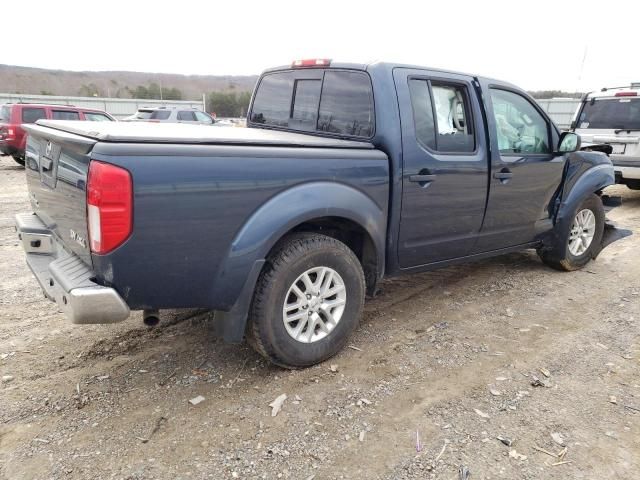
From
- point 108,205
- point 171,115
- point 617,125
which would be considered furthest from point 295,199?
point 171,115

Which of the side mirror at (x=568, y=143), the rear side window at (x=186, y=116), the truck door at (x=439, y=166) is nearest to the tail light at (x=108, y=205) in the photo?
the truck door at (x=439, y=166)

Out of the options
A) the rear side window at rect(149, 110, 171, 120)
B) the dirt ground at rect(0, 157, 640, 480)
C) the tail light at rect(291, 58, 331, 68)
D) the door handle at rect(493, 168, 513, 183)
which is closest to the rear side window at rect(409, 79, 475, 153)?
the door handle at rect(493, 168, 513, 183)

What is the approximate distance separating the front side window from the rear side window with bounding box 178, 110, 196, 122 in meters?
15.7

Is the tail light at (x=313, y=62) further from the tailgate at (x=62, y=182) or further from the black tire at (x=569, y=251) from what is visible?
the black tire at (x=569, y=251)

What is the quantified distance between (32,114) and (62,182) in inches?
502

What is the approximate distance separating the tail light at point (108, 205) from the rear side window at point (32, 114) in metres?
13.0

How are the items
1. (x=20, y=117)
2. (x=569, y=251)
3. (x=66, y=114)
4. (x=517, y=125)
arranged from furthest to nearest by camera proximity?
(x=66, y=114) → (x=20, y=117) → (x=569, y=251) → (x=517, y=125)

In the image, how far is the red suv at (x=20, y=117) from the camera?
1234 cm

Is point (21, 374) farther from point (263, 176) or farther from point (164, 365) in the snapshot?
point (263, 176)

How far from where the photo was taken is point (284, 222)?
9.24 feet

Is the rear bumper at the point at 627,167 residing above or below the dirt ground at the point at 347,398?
above

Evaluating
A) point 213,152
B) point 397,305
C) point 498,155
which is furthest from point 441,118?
point 213,152

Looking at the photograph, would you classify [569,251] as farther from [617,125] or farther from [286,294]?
[617,125]

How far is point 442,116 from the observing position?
374cm
